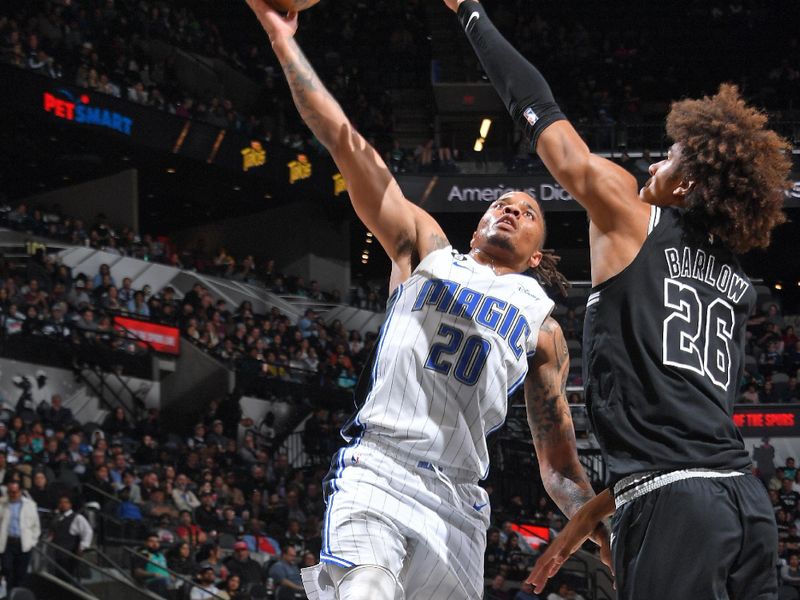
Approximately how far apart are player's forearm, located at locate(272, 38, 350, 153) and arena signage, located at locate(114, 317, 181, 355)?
1539 cm

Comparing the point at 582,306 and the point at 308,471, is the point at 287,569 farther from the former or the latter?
the point at 582,306

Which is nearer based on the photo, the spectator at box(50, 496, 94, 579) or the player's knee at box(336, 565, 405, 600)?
the player's knee at box(336, 565, 405, 600)

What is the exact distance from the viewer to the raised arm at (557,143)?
2969mm

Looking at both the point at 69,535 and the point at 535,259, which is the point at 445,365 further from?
the point at 69,535

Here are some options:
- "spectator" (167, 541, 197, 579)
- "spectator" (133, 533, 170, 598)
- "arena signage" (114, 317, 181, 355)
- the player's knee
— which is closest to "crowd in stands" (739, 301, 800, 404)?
Result: "arena signage" (114, 317, 181, 355)

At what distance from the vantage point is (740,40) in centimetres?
3027

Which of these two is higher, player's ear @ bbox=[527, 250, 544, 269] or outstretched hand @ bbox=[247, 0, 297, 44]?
outstretched hand @ bbox=[247, 0, 297, 44]

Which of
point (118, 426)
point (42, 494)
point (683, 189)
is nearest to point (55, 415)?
point (118, 426)

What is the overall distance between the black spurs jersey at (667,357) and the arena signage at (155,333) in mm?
16816

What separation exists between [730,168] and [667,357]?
519 mm

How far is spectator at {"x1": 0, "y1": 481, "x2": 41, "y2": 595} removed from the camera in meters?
11.2

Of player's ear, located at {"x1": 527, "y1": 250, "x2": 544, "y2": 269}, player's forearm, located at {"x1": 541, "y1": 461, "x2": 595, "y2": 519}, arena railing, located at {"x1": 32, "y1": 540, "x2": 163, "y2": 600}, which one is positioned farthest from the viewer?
arena railing, located at {"x1": 32, "y1": 540, "x2": 163, "y2": 600}

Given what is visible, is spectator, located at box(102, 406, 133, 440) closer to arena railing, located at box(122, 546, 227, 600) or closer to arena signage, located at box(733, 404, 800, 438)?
arena railing, located at box(122, 546, 227, 600)

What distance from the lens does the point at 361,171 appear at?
13.3 feet
